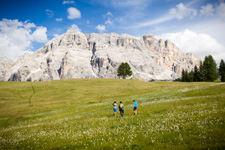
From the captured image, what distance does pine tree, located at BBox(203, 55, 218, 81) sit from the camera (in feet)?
304

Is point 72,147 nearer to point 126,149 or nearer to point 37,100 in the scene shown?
point 126,149

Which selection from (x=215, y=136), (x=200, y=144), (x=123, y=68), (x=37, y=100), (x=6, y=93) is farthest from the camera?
(x=123, y=68)

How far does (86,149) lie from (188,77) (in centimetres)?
12199

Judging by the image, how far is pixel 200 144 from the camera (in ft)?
25.6

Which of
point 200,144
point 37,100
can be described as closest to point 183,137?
point 200,144

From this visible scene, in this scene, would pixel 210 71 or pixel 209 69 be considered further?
pixel 209 69

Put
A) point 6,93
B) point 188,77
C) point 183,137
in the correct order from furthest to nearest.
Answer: point 188,77 < point 6,93 < point 183,137

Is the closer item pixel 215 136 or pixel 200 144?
pixel 200 144

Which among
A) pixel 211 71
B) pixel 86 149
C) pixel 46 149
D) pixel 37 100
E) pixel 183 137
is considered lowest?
pixel 37 100

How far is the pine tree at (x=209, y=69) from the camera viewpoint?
92650mm

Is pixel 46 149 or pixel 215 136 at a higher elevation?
pixel 215 136

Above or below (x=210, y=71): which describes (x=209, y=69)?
above

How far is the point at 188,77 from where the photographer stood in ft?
374

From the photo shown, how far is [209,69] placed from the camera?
307 ft
